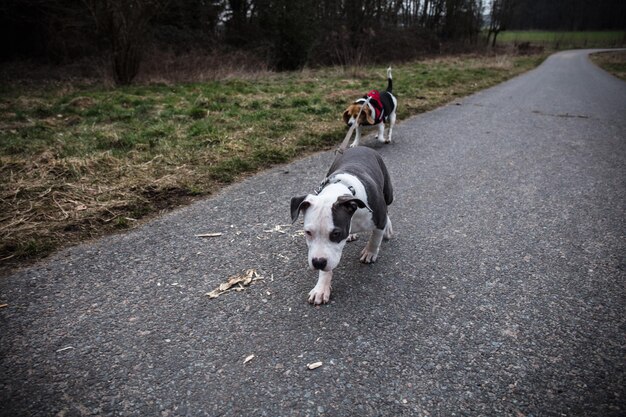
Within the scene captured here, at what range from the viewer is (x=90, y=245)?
3418mm

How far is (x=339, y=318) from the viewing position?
2.61m

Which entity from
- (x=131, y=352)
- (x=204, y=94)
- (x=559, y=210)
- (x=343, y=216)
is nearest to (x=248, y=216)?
(x=343, y=216)

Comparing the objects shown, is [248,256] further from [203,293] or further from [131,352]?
[131,352]

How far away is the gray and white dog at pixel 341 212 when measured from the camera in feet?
8.23

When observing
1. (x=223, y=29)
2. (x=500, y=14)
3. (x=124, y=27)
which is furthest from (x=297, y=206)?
(x=500, y=14)

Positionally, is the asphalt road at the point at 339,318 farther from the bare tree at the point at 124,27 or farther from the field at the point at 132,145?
the bare tree at the point at 124,27

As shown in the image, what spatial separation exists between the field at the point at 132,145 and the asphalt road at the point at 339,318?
43 centimetres

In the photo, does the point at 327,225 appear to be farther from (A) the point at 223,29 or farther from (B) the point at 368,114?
(A) the point at 223,29

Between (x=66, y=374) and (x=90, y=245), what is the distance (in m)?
1.57

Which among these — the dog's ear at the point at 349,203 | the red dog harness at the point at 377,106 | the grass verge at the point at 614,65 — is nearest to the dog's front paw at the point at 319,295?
the dog's ear at the point at 349,203

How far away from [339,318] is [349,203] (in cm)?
84

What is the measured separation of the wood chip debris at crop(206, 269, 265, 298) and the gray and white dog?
0.55 metres

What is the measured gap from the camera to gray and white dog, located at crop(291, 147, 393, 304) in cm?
251

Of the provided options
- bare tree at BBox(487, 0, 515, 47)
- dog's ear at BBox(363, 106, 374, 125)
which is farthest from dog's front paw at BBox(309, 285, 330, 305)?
bare tree at BBox(487, 0, 515, 47)
